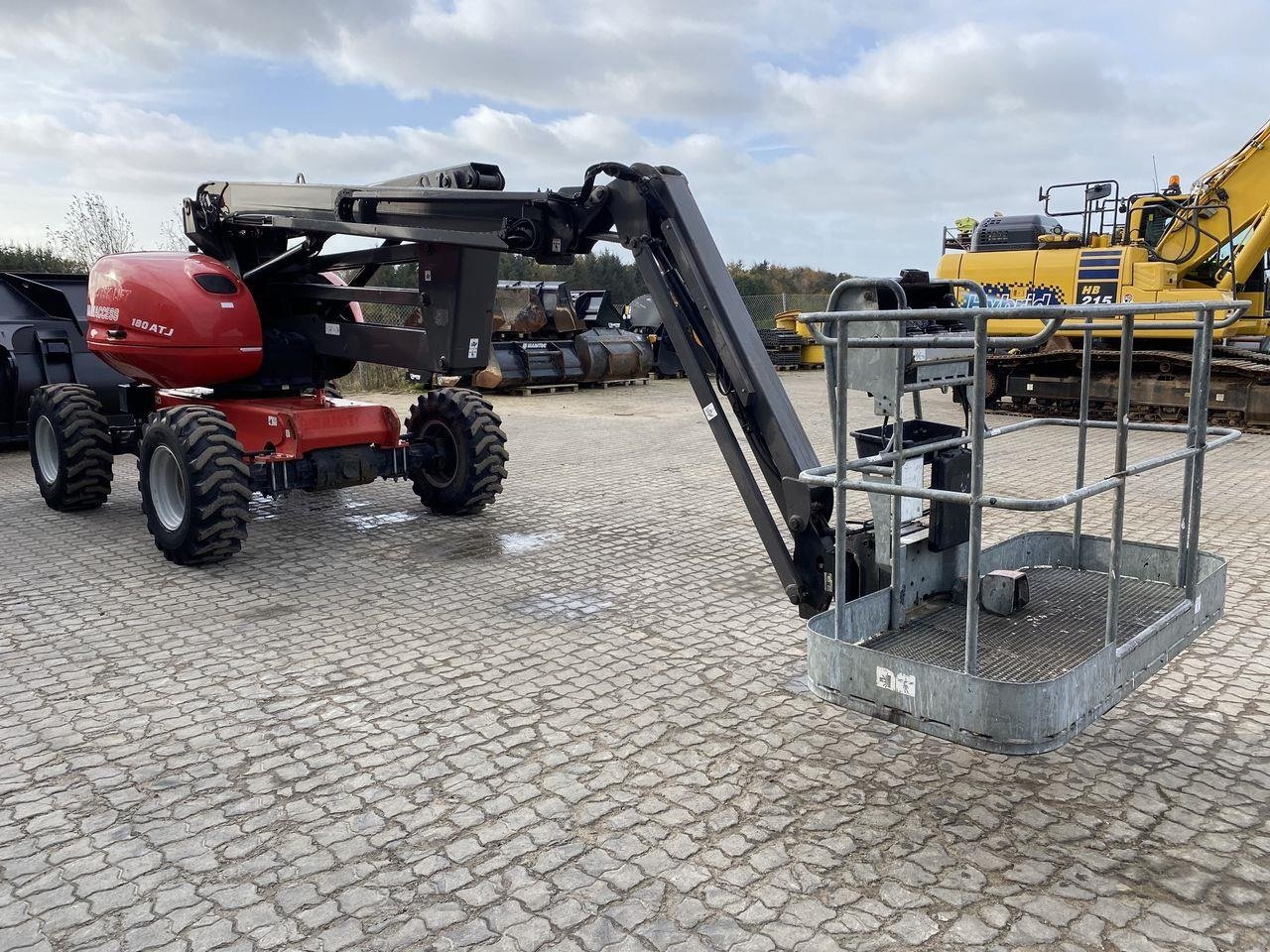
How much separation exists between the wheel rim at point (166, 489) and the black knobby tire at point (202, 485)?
0.02 meters

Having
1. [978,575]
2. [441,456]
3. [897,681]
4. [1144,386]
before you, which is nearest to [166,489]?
[441,456]

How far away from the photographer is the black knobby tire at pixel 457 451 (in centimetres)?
788

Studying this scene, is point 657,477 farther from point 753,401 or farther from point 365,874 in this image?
point 365,874

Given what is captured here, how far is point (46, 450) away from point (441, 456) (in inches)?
139

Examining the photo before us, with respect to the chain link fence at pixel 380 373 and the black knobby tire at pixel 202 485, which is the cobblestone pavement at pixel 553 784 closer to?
the black knobby tire at pixel 202 485

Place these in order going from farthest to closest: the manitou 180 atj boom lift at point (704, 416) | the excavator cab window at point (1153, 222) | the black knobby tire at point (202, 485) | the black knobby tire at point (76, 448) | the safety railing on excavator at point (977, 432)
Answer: the excavator cab window at point (1153, 222)
the black knobby tire at point (76, 448)
the black knobby tire at point (202, 485)
the manitou 180 atj boom lift at point (704, 416)
the safety railing on excavator at point (977, 432)

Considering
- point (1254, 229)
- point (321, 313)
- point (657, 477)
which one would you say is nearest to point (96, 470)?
point (321, 313)

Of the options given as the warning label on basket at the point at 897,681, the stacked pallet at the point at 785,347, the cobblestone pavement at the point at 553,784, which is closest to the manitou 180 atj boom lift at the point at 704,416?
the warning label on basket at the point at 897,681

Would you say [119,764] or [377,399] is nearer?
[119,764]

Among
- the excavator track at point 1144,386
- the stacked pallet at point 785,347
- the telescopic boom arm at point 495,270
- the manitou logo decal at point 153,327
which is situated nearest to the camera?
the telescopic boom arm at point 495,270

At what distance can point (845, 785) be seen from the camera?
143 inches

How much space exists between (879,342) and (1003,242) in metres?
13.6

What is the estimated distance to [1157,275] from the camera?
44.2 feet

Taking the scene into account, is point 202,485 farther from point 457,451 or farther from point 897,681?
point 897,681
